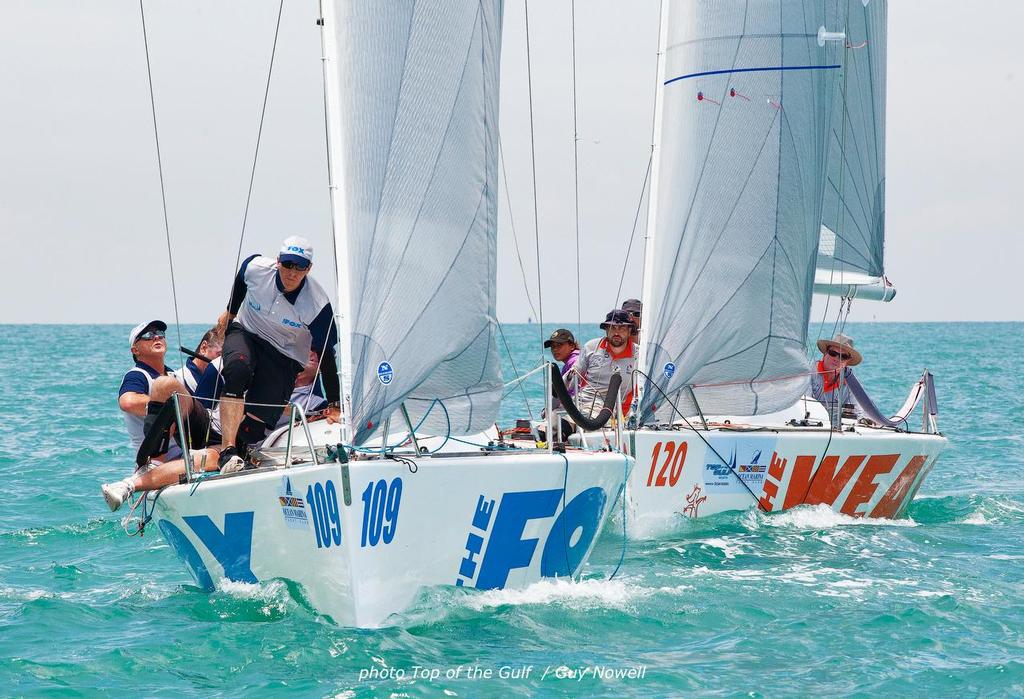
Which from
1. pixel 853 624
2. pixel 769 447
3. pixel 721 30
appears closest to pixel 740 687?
pixel 853 624

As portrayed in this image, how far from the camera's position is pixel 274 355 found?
732 cm

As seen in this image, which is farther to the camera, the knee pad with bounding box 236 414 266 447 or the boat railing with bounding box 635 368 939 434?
the boat railing with bounding box 635 368 939 434

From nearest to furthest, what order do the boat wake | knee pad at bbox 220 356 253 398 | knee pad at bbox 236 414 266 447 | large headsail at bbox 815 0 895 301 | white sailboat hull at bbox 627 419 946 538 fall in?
1. knee pad at bbox 220 356 253 398
2. knee pad at bbox 236 414 266 447
3. white sailboat hull at bbox 627 419 946 538
4. the boat wake
5. large headsail at bbox 815 0 895 301

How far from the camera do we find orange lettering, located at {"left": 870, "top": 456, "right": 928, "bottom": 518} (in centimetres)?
1046

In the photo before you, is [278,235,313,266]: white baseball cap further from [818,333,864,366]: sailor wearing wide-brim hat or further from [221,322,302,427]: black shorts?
[818,333,864,366]: sailor wearing wide-brim hat

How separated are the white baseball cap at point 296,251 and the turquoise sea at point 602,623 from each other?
1.70 meters

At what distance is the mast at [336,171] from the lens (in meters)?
6.03

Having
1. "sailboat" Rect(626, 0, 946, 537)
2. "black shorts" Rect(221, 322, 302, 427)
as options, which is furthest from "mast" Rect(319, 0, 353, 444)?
"sailboat" Rect(626, 0, 946, 537)

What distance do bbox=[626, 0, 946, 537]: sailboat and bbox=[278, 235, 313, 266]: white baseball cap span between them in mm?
3433

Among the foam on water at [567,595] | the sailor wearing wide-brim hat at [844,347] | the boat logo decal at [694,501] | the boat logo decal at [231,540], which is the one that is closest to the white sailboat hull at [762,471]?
the boat logo decal at [694,501]

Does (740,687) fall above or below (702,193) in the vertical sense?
below

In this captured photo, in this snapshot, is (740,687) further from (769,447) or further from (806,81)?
(806,81)

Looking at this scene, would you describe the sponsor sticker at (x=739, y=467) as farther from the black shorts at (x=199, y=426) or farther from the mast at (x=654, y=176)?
the black shorts at (x=199, y=426)

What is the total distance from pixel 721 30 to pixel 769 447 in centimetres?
322
